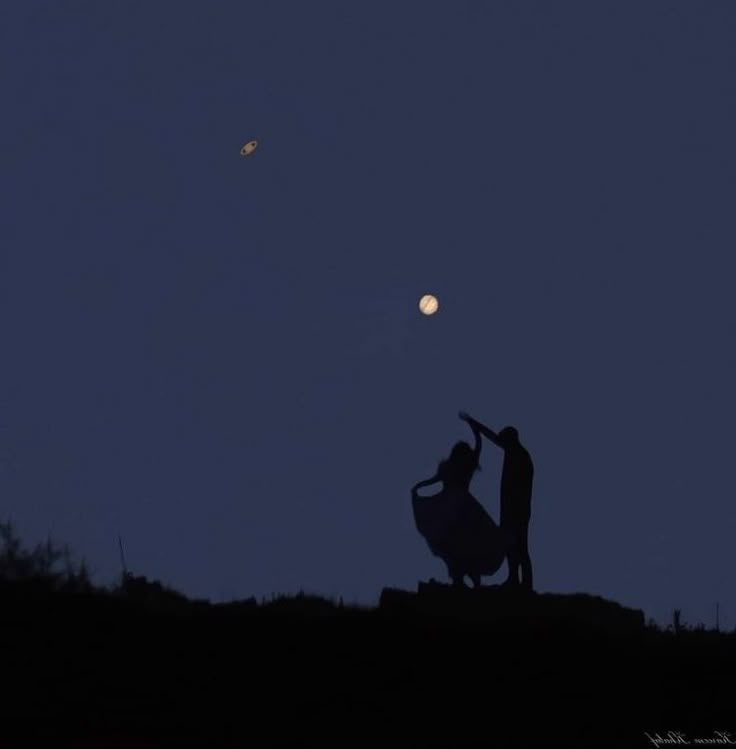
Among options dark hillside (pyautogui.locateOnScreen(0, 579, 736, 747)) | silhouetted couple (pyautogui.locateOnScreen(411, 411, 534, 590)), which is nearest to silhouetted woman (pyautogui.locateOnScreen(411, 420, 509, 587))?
silhouetted couple (pyautogui.locateOnScreen(411, 411, 534, 590))

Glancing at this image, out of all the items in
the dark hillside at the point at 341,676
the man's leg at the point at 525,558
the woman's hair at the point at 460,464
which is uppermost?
the woman's hair at the point at 460,464

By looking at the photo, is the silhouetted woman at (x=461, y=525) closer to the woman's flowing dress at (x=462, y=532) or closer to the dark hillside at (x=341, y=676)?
the woman's flowing dress at (x=462, y=532)

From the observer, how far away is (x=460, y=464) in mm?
26469

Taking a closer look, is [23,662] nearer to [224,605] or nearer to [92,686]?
[92,686]

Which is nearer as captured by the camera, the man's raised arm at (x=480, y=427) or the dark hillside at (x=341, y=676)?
the dark hillside at (x=341, y=676)

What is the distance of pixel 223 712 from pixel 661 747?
4642 mm

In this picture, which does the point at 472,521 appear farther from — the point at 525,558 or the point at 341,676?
the point at 341,676

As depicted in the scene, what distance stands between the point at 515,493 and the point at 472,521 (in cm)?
93

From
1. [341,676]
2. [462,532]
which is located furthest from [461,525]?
[341,676]

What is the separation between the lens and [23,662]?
19.6 meters

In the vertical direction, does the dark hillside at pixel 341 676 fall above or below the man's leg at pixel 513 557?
below

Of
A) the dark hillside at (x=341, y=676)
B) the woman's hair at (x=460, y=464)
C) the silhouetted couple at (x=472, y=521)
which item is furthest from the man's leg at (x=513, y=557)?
the dark hillside at (x=341, y=676)

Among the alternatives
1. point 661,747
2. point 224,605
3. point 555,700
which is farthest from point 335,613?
point 661,747

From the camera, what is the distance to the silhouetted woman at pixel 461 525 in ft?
86.3
